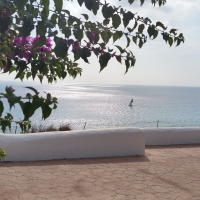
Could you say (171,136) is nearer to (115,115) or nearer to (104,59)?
(104,59)

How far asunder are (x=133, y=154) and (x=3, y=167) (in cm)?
292

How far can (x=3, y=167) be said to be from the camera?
18.2ft

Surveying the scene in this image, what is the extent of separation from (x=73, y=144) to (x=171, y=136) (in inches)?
120

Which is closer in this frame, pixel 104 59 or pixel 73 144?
pixel 104 59

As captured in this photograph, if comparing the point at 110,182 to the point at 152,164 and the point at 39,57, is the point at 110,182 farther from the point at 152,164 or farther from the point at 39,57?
the point at 39,57

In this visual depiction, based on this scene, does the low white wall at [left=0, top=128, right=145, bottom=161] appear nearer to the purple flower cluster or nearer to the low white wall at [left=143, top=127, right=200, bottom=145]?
the low white wall at [left=143, top=127, right=200, bottom=145]

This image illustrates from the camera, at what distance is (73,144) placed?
649 cm

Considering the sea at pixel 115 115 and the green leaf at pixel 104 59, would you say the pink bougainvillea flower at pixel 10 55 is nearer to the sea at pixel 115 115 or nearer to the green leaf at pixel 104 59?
the green leaf at pixel 104 59

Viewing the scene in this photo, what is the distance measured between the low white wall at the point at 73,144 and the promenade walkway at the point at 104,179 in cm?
23

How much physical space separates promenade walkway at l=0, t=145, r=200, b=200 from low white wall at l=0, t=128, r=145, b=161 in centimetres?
23

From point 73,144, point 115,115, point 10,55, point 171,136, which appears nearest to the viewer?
point 10,55

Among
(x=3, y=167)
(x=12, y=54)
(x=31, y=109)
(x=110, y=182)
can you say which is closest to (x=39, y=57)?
(x=12, y=54)

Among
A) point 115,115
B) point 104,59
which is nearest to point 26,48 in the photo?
point 104,59

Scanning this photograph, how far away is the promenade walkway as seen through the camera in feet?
14.5
